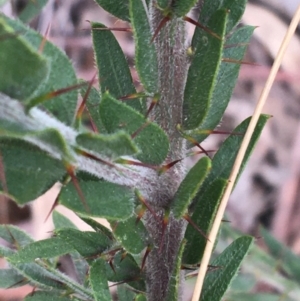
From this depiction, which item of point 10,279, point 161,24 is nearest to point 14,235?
point 10,279

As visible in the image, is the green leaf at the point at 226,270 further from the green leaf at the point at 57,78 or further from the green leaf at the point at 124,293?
the green leaf at the point at 57,78

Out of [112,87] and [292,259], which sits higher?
[112,87]

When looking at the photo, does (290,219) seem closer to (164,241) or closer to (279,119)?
(279,119)

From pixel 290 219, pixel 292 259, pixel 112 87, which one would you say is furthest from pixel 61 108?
pixel 290 219

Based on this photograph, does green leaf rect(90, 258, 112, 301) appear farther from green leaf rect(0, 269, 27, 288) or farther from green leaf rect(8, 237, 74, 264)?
green leaf rect(0, 269, 27, 288)

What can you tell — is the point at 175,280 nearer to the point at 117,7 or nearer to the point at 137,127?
the point at 137,127

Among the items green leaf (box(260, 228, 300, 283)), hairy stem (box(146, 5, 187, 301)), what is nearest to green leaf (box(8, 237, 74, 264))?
hairy stem (box(146, 5, 187, 301))
